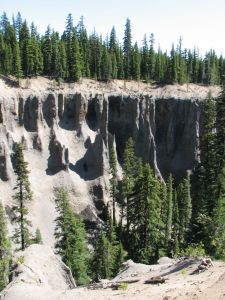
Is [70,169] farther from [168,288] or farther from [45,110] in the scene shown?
[168,288]

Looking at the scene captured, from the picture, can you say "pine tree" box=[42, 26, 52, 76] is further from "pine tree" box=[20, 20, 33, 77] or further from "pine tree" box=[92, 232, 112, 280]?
"pine tree" box=[92, 232, 112, 280]

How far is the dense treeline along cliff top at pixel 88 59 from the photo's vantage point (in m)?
79.9

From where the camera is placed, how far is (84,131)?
73.4 metres

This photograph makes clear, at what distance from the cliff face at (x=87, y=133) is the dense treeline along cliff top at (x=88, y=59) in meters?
6.41

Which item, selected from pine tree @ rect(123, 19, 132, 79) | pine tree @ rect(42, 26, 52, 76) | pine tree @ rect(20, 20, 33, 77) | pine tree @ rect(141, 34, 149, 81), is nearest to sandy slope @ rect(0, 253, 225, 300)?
pine tree @ rect(20, 20, 33, 77)

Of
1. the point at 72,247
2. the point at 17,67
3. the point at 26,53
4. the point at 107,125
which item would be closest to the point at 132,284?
the point at 72,247

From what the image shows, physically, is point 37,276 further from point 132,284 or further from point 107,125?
point 107,125

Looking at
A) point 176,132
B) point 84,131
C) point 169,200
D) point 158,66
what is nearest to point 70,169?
point 84,131

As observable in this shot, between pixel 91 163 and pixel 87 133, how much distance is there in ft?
21.5

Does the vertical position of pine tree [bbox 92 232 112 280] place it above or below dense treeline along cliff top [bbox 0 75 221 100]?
below

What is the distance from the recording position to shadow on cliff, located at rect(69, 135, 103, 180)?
226 feet

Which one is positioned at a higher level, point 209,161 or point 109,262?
point 209,161

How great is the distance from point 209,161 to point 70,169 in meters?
35.3

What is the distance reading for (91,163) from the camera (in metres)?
70.7
